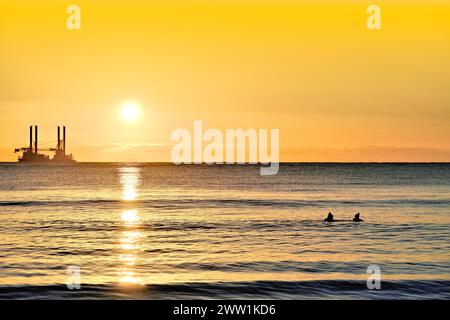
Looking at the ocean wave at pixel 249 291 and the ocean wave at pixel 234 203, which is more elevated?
the ocean wave at pixel 234 203

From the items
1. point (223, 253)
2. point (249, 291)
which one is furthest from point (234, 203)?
point (249, 291)

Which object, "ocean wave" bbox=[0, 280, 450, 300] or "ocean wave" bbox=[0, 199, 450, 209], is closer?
"ocean wave" bbox=[0, 280, 450, 300]

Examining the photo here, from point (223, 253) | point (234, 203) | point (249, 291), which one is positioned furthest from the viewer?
point (234, 203)

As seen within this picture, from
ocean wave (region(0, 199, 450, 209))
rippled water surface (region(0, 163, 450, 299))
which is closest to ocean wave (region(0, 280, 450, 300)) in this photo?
rippled water surface (region(0, 163, 450, 299))

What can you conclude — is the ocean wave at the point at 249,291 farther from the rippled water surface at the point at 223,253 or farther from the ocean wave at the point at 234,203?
the ocean wave at the point at 234,203

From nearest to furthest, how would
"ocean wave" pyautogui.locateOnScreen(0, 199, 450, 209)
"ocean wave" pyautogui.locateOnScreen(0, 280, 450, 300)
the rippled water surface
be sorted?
"ocean wave" pyautogui.locateOnScreen(0, 280, 450, 300), the rippled water surface, "ocean wave" pyautogui.locateOnScreen(0, 199, 450, 209)

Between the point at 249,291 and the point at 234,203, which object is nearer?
the point at 249,291

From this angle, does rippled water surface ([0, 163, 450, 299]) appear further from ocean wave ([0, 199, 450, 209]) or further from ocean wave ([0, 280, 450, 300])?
ocean wave ([0, 199, 450, 209])

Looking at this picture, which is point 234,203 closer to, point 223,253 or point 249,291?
point 223,253

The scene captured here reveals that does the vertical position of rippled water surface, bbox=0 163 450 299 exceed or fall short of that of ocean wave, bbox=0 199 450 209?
it falls short

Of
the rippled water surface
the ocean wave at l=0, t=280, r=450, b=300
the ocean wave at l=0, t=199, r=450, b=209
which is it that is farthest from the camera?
the ocean wave at l=0, t=199, r=450, b=209

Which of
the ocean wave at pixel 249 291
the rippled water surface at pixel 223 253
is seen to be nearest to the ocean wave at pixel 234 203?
the rippled water surface at pixel 223 253
